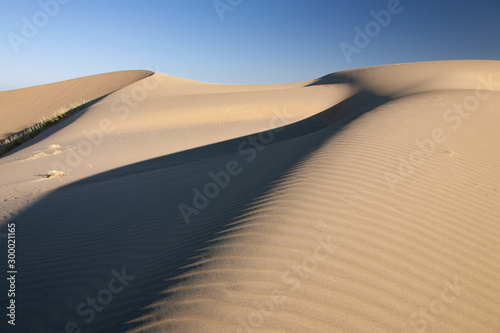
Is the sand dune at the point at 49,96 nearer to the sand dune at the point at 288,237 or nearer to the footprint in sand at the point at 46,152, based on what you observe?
Result: the footprint in sand at the point at 46,152

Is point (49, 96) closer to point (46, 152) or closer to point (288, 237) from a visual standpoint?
point (46, 152)

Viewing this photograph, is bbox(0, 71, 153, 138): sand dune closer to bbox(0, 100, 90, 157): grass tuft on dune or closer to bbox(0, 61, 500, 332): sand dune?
bbox(0, 100, 90, 157): grass tuft on dune

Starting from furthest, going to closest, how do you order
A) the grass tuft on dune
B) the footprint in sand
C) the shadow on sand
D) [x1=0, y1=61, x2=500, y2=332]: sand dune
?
the grass tuft on dune < the footprint in sand < the shadow on sand < [x1=0, y1=61, x2=500, y2=332]: sand dune

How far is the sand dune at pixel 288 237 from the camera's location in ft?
6.90

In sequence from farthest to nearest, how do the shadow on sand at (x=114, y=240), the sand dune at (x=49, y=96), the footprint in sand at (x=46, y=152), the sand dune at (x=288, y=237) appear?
the sand dune at (x=49, y=96) → the footprint in sand at (x=46, y=152) → the shadow on sand at (x=114, y=240) → the sand dune at (x=288, y=237)

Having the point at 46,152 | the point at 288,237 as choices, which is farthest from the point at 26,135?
the point at 288,237

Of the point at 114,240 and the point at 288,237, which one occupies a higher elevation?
the point at 288,237

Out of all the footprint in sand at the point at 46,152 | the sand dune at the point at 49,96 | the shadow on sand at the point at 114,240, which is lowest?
the shadow on sand at the point at 114,240

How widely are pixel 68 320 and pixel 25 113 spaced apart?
2725 cm

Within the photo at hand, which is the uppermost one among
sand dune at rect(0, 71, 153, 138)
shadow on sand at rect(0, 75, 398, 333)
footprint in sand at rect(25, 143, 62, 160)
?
sand dune at rect(0, 71, 153, 138)

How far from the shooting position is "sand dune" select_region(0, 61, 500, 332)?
2.10 m

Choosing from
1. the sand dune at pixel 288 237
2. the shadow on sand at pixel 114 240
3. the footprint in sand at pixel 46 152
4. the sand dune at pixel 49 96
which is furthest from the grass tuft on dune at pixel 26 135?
the shadow on sand at pixel 114 240

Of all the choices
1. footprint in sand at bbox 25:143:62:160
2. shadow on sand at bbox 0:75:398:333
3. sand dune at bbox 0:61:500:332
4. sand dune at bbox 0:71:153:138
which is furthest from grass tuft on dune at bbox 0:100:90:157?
shadow on sand at bbox 0:75:398:333

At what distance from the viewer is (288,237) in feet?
8.82
